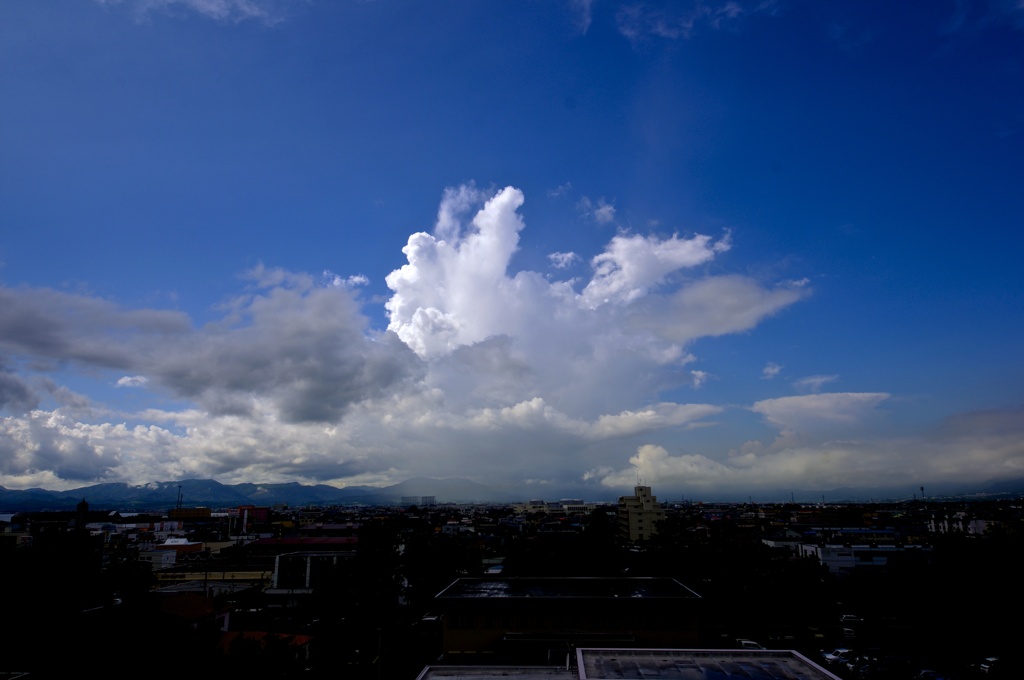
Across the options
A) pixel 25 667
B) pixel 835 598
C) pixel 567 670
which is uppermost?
pixel 567 670

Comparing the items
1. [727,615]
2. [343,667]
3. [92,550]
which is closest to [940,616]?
[727,615]

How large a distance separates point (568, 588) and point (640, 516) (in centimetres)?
6462

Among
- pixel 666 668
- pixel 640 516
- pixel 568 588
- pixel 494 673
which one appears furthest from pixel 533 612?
pixel 640 516

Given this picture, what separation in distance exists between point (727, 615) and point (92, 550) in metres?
40.6

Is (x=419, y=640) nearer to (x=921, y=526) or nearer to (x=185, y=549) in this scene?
(x=185, y=549)

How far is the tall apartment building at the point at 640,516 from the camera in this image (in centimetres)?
8794

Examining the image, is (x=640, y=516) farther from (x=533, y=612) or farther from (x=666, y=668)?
(x=666, y=668)

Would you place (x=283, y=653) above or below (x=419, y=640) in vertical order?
above

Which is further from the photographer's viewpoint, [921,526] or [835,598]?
[921,526]

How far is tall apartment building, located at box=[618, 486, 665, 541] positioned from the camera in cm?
8794

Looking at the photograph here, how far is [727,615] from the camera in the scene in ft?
118

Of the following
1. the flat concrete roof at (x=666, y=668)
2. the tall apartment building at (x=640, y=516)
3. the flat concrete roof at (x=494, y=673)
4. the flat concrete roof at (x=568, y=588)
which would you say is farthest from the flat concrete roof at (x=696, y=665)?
the tall apartment building at (x=640, y=516)

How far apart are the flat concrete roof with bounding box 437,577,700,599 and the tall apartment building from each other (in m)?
59.9

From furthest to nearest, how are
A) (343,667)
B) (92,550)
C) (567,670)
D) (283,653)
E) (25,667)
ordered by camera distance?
(92,550)
(343,667)
(25,667)
(283,653)
(567,670)
